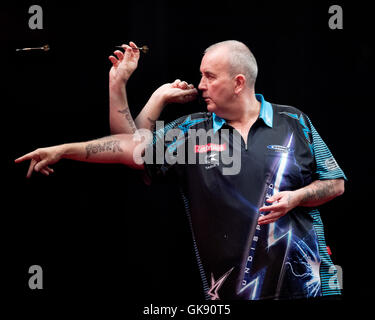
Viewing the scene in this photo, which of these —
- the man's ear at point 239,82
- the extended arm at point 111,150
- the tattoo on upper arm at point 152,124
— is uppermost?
the man's ear at point 239,82

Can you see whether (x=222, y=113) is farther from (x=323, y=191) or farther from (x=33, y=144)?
(x=33, y=144)

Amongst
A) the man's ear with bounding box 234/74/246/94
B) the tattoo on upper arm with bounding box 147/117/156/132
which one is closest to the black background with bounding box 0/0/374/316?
the tattoo on upper arm with bounding box 147/117/156/132

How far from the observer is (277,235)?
2176mm

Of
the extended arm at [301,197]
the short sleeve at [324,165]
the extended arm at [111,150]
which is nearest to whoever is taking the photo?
the extended arm at [301,197]

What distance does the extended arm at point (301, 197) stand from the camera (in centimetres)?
206

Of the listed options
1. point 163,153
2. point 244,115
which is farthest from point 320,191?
point 163,153

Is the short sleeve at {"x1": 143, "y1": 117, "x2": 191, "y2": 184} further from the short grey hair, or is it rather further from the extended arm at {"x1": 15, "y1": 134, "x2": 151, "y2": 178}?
the short grey hair

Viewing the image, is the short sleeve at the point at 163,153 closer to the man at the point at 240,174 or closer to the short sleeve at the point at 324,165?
the man at the point at 240,174

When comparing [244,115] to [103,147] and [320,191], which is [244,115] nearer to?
[320,191]

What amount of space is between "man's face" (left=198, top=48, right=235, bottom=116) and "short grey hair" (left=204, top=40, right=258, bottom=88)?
0.08 ft

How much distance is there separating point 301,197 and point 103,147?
0.91m

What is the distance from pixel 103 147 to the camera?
2.23 meters

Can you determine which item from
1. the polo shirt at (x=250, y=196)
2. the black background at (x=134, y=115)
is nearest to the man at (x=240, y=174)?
the polo shirt at (x=250, y=196)

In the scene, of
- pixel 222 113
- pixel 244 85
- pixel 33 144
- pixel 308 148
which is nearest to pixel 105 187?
pixel 33 144
